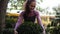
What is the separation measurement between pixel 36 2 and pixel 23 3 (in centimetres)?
21

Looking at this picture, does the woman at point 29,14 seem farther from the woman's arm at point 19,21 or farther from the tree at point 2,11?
the tree at point 2,11

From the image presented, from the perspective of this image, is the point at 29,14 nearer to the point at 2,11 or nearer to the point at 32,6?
the point at 32,6

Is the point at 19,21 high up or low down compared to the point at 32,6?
down

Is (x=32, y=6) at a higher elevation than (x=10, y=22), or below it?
higher

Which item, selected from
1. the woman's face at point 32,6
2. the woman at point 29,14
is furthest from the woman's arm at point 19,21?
the woman's face at point 32,6

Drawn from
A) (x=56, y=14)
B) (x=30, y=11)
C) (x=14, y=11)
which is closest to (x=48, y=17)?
(x=56, y=14)

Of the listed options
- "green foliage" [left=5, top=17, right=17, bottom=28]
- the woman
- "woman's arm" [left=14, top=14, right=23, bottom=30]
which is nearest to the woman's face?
the woman

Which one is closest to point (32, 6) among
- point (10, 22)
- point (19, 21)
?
point (19, 21)

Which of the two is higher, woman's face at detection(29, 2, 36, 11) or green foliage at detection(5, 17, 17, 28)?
woman's face at detection(29, 2, 36, 11)

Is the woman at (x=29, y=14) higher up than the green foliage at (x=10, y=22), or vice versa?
the woman at (x=29, y=14)

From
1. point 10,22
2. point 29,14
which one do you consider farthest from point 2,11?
point 29,14

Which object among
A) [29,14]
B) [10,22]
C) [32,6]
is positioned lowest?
[10,22]

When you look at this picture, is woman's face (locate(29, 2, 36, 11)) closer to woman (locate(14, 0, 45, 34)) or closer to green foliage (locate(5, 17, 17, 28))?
woman (locate(14, 0, 45, 34))

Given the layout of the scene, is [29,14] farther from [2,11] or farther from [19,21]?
[2,11]
